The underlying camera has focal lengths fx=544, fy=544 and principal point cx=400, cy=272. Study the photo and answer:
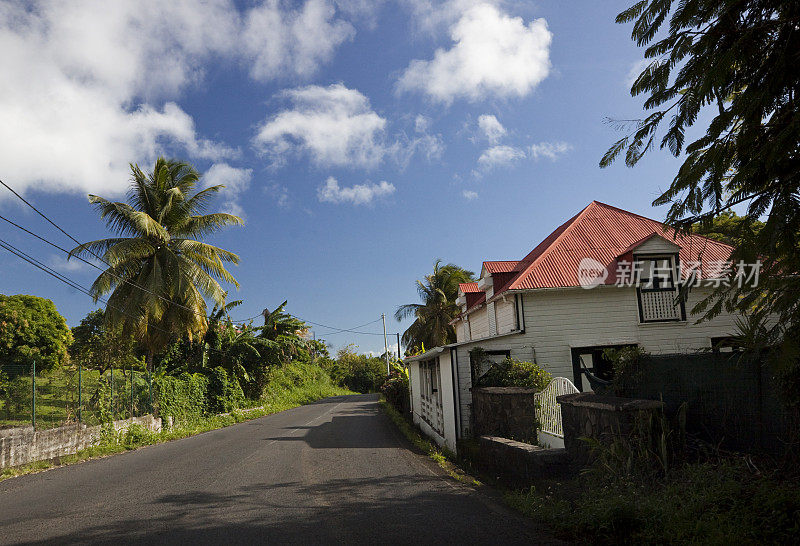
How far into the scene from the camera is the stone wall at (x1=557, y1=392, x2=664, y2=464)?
19.9ft

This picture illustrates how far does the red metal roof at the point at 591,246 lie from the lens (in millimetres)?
17719

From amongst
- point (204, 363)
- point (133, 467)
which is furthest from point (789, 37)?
point (204, 363)

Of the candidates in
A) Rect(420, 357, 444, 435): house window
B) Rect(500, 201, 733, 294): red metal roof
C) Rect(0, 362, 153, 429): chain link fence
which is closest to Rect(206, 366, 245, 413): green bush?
Rect(0, 362, 153, 429): chain link fence

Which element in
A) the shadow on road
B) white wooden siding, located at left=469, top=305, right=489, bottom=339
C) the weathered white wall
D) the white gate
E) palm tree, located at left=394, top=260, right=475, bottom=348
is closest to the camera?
the shadow on road

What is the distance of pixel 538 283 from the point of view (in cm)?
1734

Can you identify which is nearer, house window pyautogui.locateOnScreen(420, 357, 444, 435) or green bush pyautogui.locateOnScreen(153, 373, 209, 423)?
house window pyautogui.locateOnScreen(420, 357, 444, 435)

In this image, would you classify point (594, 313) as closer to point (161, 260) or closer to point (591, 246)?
point (591, 246)

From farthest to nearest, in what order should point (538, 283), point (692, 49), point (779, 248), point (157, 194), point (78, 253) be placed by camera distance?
point (157, 194) < point (78, 253) < point (538, 283) < point (692, 49) < point (779, 248)

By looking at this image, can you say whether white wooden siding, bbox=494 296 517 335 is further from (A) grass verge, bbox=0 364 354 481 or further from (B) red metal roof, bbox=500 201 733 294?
(A) grass verge, bbox=0 364 354 481

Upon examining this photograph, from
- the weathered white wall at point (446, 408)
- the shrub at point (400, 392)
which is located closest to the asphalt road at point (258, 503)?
the weathered white wall at point (446, 408)

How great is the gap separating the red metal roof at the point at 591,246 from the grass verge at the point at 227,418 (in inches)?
479

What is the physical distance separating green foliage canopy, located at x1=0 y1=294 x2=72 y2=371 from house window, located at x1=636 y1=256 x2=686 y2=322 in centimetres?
2853

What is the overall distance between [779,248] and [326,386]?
52839mm

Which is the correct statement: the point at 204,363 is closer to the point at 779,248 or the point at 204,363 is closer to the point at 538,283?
the point at 538,283
